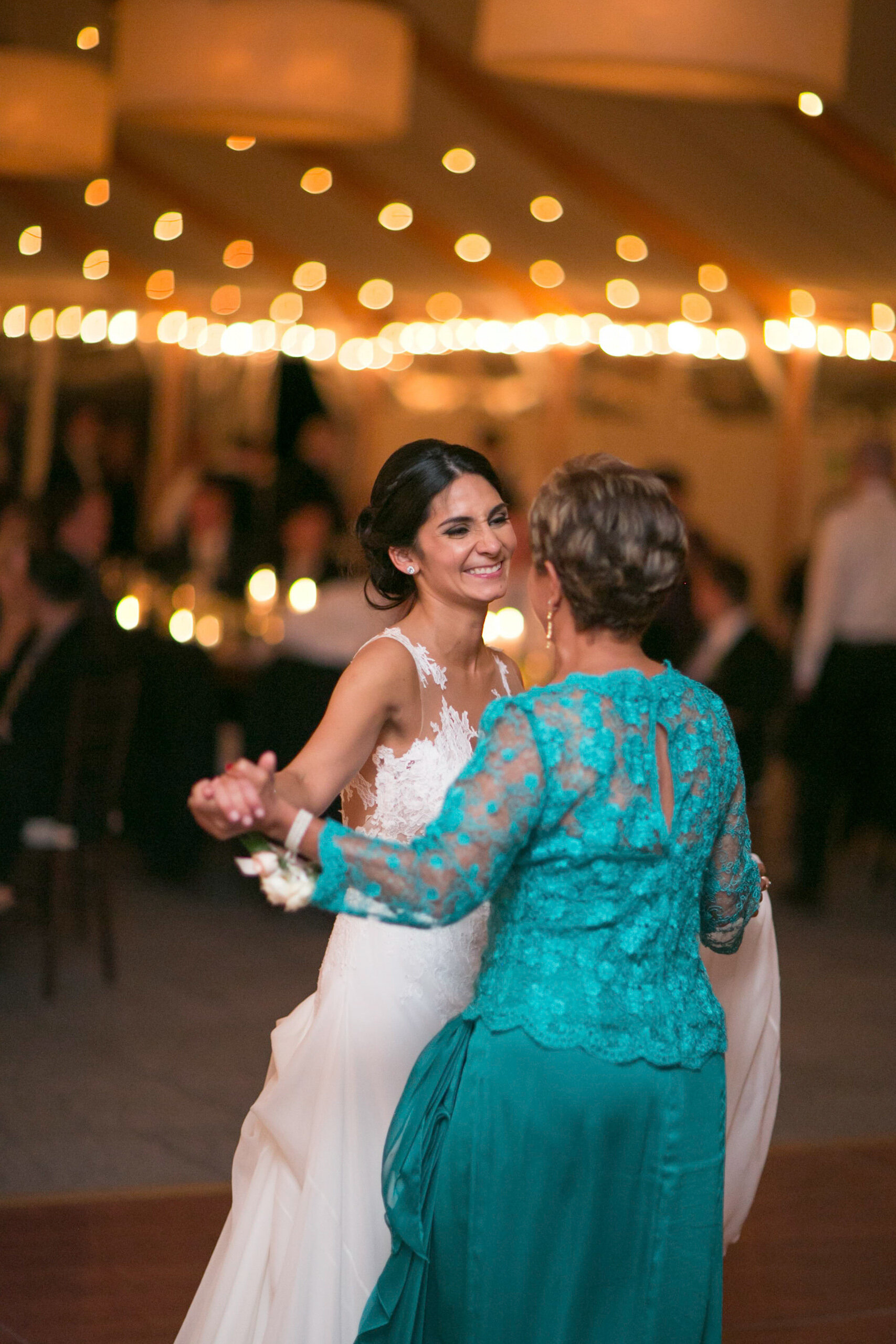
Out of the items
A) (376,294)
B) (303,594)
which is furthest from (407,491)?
(376,294)

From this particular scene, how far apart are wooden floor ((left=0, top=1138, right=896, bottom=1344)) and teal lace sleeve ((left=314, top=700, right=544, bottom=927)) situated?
56.7 inches

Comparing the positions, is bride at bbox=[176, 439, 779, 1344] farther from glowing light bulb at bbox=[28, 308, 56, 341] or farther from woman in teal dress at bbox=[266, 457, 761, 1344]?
glowing light bulb at bbox=[28, 308, 56, 341]

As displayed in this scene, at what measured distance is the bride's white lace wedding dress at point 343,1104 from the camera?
7.11ft

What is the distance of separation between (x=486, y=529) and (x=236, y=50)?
3523 mm

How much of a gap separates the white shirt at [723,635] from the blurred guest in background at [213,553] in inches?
79.1

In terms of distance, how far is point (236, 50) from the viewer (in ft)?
17.4

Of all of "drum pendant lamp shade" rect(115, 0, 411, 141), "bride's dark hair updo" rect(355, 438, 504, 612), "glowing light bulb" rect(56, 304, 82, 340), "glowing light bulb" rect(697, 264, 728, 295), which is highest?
"glowing light bulb" rect(697, 264, 728, 295)

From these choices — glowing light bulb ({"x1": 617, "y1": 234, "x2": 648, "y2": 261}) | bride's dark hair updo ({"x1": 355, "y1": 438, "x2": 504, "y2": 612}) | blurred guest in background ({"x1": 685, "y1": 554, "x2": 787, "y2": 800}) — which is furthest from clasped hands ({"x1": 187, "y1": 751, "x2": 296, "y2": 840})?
glowing light bulb ({"x1": 617, "y1": 234, "x2": 648, "y2": 261})

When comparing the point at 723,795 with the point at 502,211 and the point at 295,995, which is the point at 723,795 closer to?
the point at 295,995

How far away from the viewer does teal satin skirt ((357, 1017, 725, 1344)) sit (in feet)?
5.94

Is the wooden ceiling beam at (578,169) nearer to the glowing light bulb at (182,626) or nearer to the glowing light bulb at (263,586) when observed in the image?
the glowing light bulb at (263,586)

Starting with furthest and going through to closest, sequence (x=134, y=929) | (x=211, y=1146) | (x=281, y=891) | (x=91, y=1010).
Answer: (x=134, y=929) < (x=91, y=1010) < (x=211, y=1146) < (x=281, y=891)

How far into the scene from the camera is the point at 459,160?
376 inches

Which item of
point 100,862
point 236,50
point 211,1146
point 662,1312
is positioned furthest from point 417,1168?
point 236,50
